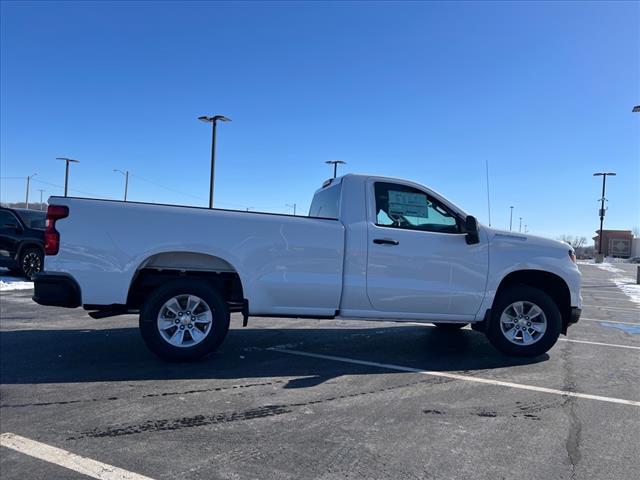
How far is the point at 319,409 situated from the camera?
4.34 metres

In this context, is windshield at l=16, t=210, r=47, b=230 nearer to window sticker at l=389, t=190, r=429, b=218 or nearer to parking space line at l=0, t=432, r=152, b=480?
window sticker at l=389, t=190, r=429, b=218

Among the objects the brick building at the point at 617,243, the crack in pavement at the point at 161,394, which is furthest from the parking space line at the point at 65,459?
the brick building at the point at 617,243

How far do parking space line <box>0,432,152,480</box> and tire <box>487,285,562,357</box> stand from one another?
179 inches

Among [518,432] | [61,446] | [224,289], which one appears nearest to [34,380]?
[61,446]

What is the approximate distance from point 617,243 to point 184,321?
85.5 m

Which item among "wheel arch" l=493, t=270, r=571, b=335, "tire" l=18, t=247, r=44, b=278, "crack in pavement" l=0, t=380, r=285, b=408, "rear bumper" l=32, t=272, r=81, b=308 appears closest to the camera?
"crack in pavement" l=0, t=380, r=285, b=408

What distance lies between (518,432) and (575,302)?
9.86 feet

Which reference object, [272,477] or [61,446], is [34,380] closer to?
[61,446]

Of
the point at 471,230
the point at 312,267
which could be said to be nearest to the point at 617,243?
the point at 471,230

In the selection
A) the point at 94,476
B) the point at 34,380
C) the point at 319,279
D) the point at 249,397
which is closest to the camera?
the point at 94,476

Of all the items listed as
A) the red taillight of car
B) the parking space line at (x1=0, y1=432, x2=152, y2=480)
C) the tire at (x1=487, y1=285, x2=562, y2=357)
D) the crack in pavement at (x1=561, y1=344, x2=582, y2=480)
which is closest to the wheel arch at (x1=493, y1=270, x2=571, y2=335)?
the tire at (x1=487, y1=285, x2=562, y2=357)

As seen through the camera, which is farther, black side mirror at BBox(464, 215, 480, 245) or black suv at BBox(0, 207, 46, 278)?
black suv at BBox(0, 207, 46, 278)

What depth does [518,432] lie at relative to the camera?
13.0ft

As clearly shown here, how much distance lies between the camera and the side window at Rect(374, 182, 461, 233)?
6.16 m
